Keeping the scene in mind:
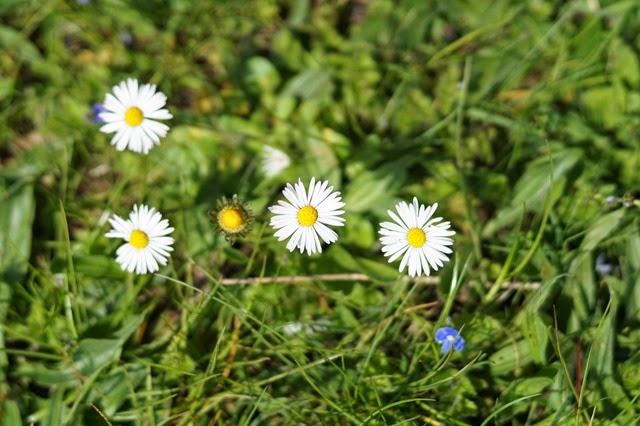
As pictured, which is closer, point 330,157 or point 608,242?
point 608,242

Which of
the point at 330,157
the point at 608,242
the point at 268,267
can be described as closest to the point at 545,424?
the point at 608,242

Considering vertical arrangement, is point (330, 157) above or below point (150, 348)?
above

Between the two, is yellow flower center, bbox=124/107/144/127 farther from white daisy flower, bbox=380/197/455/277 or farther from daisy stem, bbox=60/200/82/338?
white daisy flower, bbox=380/197/455/277

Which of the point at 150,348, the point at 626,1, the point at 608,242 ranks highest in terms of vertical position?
the point at 626,1

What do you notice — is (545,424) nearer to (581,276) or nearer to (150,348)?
(581,276)

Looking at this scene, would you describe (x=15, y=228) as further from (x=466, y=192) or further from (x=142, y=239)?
(x=466, y=192)

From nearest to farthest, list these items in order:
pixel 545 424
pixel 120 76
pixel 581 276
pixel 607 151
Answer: pixel 545 424 → pixel 581 276 → pixel 607 151 → pixel 120 76
